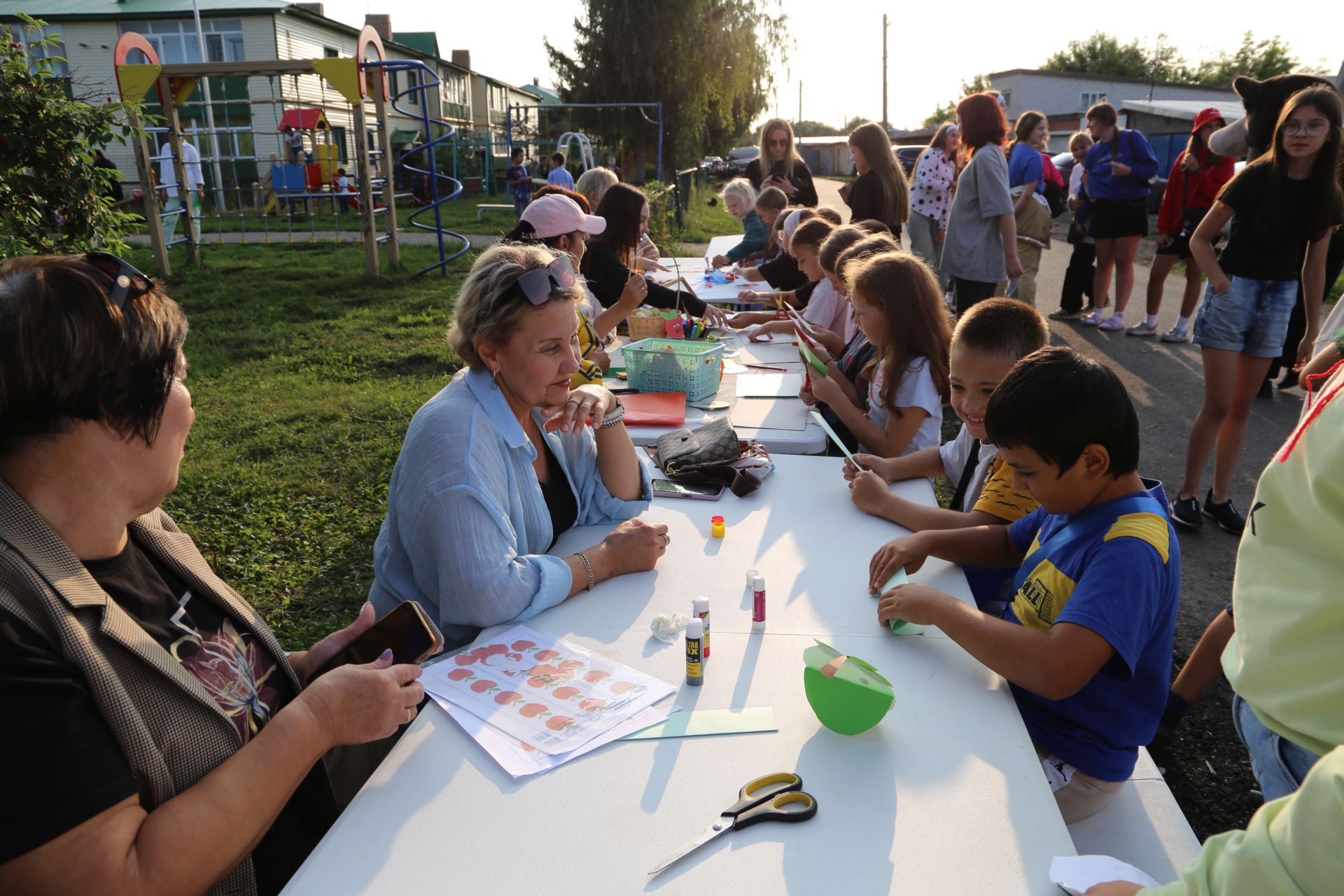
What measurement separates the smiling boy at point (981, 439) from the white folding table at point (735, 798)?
0.58 m

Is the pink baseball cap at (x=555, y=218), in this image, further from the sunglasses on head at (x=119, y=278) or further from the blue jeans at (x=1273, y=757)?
the blue jeans at (x=1273, y=757)

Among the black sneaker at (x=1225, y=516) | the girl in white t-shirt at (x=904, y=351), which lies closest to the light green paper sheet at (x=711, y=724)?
the girl in white t-shirt at (x=904, y=351)

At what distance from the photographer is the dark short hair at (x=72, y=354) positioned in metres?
1.10

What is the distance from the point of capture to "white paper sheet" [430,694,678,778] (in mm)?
1357

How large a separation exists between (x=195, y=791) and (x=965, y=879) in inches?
41.1

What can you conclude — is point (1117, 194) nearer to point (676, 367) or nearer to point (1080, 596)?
point (676, 367)

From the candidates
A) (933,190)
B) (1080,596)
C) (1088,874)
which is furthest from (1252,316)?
(933,190)

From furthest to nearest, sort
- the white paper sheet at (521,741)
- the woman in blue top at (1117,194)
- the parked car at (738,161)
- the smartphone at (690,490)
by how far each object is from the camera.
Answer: the parked car at (738,161) → the woman in blue top at (1117,194) → the smartphone at (690,490) → the white paper sheet at (521,741)

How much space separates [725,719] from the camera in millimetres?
1481

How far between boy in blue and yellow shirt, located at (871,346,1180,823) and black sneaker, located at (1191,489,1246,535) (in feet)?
9.16

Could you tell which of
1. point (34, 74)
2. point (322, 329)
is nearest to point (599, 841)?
point (34, 74)

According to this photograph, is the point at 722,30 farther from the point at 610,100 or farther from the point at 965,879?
the point at 965,879

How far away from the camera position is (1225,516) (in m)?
4.12

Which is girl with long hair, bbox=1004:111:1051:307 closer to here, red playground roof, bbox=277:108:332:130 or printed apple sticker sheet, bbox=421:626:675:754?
printed apple sticker sheet, bbox=421:626:675:754
